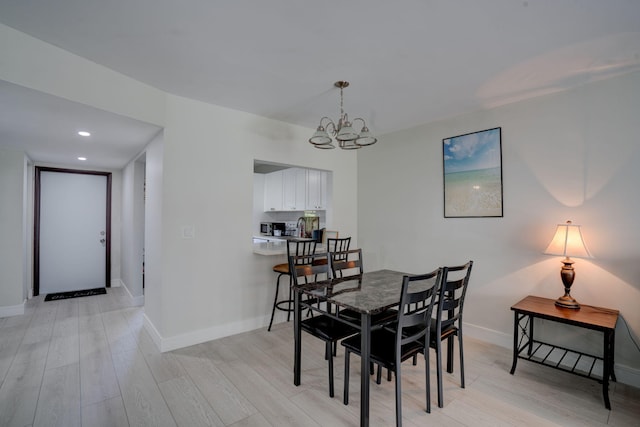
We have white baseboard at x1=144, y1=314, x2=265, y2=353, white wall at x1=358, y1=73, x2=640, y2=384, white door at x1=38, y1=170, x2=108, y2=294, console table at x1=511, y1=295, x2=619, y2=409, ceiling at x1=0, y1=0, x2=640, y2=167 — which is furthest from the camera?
white door at x1=38, y1=170, x2=108, y2=294

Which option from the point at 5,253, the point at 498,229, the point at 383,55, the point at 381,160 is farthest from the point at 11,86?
the point at 498,229

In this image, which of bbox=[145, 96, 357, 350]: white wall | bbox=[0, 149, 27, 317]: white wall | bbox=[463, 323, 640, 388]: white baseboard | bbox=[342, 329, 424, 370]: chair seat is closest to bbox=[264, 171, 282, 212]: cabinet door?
bbox=[145, 96, 357, 350]: white wall

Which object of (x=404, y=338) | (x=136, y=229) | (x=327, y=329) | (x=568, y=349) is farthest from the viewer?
(x=136, y=229)

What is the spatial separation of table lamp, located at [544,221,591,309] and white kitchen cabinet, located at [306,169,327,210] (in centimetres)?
292

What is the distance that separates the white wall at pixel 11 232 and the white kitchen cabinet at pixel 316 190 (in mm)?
3819

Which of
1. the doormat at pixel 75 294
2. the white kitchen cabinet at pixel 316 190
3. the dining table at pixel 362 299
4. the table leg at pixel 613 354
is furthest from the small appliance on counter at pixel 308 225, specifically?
the table leg at pixel 613 354

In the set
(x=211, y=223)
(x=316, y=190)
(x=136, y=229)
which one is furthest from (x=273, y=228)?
(x=211, y=223)

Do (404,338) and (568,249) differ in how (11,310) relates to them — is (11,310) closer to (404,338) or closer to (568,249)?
(404,338)

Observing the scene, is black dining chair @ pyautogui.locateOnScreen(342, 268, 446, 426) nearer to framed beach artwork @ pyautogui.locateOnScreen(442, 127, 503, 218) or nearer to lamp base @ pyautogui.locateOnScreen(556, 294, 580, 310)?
lamp base @ pyautogui.locateOnScreen(556, 294, 580, 310)

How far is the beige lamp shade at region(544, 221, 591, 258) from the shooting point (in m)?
2.38

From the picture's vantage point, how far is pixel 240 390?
7.23 ft

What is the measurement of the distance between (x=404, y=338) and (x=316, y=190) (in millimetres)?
3265

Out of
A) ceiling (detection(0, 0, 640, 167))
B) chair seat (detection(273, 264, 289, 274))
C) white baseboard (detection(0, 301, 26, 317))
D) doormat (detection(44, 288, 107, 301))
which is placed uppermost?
ceiling (detection(0, 0, 640, 167))

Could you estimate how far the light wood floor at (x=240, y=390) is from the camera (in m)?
1.91
